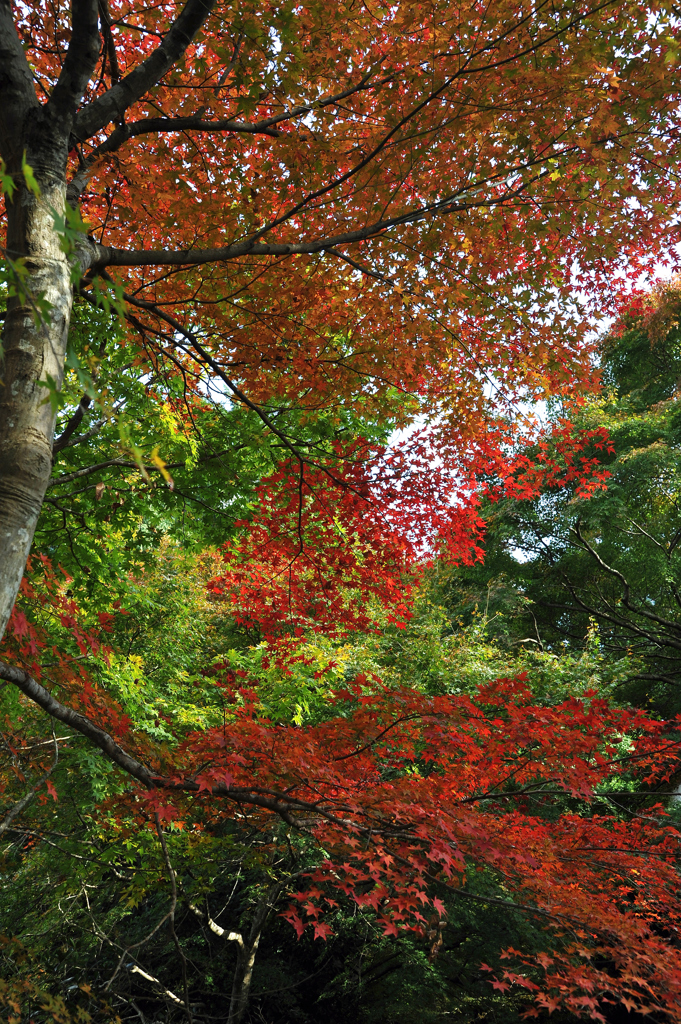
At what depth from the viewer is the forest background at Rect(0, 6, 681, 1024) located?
Answer: 10.7 ft

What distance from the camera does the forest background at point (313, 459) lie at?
10.7 ft

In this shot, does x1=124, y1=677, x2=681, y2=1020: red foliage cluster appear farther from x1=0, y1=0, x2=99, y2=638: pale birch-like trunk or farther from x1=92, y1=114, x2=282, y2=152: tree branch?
x1=92, y1=114, x2=282, y2=152: tree branch

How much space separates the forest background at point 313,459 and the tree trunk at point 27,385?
0.04 ft

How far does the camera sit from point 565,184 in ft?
14.2

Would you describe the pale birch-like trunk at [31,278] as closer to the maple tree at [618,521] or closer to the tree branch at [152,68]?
the tree branch at [152,68]

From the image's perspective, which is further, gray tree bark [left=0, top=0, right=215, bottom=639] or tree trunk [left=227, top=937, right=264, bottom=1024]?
tree trunk [left=227, top=937, right=264, bottom=1024]

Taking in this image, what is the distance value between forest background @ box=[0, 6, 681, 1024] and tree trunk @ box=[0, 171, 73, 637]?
12mm

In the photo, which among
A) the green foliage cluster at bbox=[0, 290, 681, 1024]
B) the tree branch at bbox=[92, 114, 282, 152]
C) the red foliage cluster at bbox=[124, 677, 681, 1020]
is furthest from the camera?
the green foliage cluster at bbox=[0, 290, 681, 1024]

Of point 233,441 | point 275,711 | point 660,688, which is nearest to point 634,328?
point 660,688

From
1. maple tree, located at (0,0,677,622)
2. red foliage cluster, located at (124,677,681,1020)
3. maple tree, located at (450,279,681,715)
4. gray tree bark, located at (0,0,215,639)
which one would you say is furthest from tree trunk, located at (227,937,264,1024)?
maple tree, located at (450,279,681,715)

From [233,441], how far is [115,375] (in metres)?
1.42

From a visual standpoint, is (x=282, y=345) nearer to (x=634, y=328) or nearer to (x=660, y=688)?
(x=660, y=688)

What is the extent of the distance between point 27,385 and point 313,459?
3.88 meters

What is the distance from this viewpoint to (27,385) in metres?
2.24
